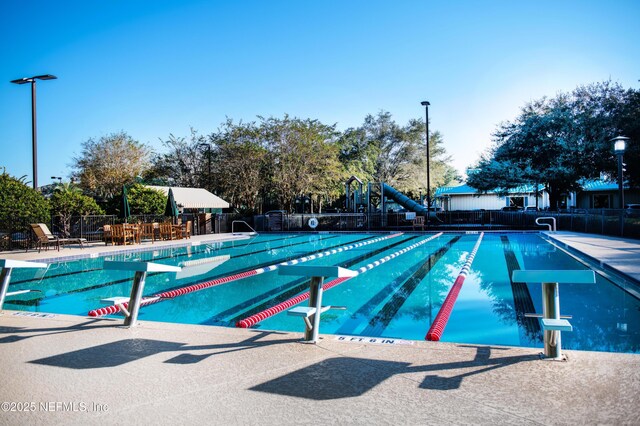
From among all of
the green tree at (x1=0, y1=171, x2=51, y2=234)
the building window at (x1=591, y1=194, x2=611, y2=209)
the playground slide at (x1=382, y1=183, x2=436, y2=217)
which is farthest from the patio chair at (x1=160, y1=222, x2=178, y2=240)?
the building window at (x1=591, y1=194, x2=611, y2=209)

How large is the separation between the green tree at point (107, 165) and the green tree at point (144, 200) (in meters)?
15.4

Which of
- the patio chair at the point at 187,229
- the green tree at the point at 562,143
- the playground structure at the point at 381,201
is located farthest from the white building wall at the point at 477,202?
the patio chair at the point at 187,229

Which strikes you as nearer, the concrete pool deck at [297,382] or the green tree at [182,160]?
the concrete pool deck at [297,382]

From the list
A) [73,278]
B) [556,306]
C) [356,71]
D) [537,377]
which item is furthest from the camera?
[356,71]

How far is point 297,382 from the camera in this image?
A: 124 inches

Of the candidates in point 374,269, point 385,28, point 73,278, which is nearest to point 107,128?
point 385,28

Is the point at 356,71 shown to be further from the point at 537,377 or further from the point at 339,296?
the point at 537,377

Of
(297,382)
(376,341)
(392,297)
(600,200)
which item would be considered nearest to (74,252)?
(392,297)

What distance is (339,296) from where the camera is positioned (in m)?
7.94

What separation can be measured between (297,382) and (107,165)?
37.2 meters

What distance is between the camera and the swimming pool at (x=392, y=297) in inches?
228

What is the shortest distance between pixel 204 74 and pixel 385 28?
1392 cm

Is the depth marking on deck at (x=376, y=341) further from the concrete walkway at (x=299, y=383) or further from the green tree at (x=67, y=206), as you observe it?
the green tree at (x=67, y=206)

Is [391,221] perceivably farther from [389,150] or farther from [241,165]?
[389,150]
